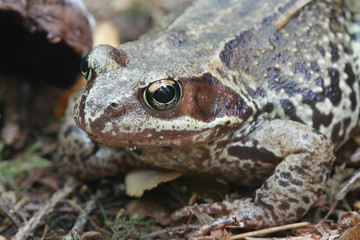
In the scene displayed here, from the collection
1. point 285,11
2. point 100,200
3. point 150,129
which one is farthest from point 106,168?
point 285,11

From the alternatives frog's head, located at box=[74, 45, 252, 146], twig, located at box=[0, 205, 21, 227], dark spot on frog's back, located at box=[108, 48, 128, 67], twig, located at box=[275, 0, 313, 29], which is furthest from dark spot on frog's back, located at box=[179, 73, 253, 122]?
twig, located at box=[0, 205, 21, 227]

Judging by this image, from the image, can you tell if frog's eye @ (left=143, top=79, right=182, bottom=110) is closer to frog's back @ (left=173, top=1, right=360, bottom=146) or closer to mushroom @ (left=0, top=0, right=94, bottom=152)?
frog's back @ (left=173, top=1, right=360, bottom=146)

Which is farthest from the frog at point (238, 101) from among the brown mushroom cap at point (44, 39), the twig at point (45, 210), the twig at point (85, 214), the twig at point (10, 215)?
the brown mushroom cap at point (44, 39)

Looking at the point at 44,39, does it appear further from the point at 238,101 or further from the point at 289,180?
the point at 289,180

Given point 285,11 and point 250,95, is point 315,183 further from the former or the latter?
point 285,11

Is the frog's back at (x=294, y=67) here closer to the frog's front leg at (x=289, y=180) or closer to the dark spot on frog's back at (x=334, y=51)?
the dark spot on frog's back at (x=334, y=51)

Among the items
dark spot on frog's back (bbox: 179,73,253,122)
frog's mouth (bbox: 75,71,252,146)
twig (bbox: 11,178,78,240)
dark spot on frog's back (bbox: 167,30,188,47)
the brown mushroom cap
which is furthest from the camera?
the brown mushroom cap

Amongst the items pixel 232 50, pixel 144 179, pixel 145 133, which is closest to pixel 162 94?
pixel 145 133
